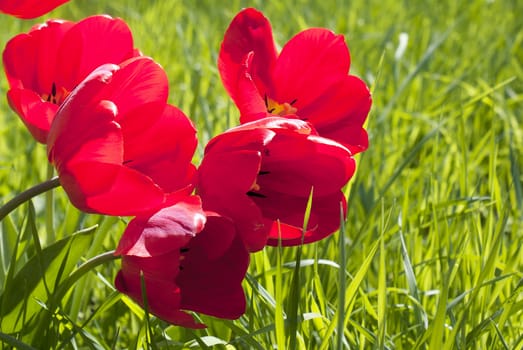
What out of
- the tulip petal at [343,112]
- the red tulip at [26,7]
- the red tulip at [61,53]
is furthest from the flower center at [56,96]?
the tulip petal at [343,112]

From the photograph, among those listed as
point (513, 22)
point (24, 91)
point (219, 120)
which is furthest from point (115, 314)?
point (513, 22)

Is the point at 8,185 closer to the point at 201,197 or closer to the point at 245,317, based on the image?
the point at 245,317

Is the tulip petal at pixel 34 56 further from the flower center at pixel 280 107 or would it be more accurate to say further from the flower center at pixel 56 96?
the flower center at pixel 280 107

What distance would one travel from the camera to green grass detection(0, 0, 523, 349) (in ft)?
2.63

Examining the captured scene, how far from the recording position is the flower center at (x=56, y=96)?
834mm

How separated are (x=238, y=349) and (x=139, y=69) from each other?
36 centimetres

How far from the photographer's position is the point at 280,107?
81 centimetres

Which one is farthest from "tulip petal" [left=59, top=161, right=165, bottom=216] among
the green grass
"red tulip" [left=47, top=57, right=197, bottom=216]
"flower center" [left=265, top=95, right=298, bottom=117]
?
"flower center" [left=265, top=95, right=298, bottom=117]

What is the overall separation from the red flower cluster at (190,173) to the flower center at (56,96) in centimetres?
6

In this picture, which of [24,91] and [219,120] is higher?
[24,91]

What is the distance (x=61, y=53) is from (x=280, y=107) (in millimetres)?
195

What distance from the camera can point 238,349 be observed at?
37.2 inches

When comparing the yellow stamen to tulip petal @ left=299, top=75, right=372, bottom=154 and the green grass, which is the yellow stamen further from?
the green grass

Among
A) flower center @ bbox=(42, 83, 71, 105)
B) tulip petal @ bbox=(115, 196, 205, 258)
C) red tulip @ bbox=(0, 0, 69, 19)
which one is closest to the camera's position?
tulip petal @ bbox=(115, 196, 205, 258)
